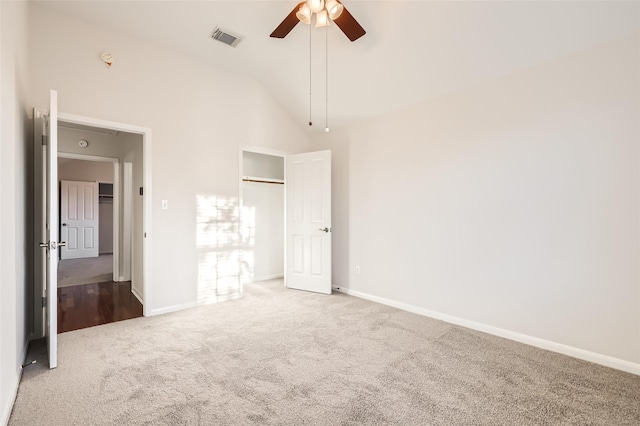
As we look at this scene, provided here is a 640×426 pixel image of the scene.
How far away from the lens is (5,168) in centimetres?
174

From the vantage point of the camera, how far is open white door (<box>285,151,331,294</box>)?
14.1ft

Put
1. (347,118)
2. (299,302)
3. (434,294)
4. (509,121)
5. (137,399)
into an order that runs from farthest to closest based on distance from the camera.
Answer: (347,118) → (299,302) → (434,294) → (509,121) → (137,399)

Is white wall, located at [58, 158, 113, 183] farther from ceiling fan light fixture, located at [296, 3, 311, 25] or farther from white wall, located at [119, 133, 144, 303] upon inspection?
ceiling fan light fixture, located at [296, 3, 311, 25]

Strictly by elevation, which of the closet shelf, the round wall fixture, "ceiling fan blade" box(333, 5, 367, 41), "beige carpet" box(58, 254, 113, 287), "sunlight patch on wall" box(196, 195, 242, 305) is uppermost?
the round wall fixture

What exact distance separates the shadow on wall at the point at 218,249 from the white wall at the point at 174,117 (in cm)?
1

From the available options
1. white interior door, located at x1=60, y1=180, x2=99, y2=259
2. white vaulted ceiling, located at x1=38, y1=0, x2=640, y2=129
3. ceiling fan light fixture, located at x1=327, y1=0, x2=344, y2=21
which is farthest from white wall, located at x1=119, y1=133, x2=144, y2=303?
white interior door, located at x1=60, y1=180, x2=99, y2=259

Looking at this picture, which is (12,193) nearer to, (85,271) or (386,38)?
(386,38)

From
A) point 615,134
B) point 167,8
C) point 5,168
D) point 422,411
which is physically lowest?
point 422,411

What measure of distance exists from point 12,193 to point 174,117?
6.27ft

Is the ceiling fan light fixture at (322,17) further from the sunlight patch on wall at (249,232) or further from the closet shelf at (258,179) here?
the sunlight patch on wall at (249,232)

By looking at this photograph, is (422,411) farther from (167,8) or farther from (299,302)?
(167,8)

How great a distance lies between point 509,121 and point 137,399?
3.73 metres

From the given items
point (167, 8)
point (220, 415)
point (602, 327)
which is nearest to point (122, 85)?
point (167, 8)

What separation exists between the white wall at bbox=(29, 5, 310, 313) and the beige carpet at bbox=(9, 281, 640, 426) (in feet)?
2.84
